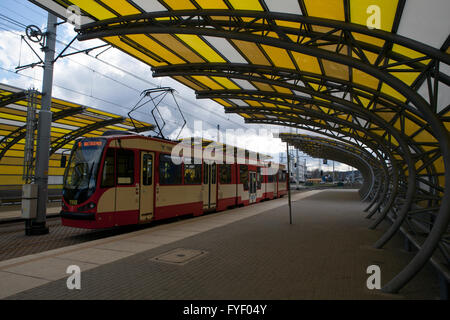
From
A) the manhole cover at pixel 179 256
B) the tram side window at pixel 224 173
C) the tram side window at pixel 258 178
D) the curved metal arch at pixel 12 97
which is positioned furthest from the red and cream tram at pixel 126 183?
the tram side window at pixel 258 178

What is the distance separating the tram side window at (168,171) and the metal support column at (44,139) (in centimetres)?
381

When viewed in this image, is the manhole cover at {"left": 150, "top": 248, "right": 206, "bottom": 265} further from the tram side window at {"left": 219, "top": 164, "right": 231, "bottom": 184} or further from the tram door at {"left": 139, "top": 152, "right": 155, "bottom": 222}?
the tram side window at {"left": 219, "top": 164, "right": 231, "bottom": 184}

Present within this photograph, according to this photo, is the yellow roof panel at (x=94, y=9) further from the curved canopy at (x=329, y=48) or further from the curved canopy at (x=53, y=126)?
the curved canopy at (x=53, y=126)

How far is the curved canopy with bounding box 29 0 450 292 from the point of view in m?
4.94

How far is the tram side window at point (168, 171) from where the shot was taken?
1125 centimetres

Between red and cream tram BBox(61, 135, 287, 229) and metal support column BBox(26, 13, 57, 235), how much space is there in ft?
3.16

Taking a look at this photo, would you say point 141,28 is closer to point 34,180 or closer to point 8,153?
point 34,180

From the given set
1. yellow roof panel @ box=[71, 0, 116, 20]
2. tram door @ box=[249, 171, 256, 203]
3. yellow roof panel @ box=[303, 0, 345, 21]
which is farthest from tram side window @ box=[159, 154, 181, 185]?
tram door @ box=[249, 171, 256, 203]

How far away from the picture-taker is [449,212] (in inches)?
170

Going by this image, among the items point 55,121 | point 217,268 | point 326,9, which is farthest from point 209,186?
point 55,121
